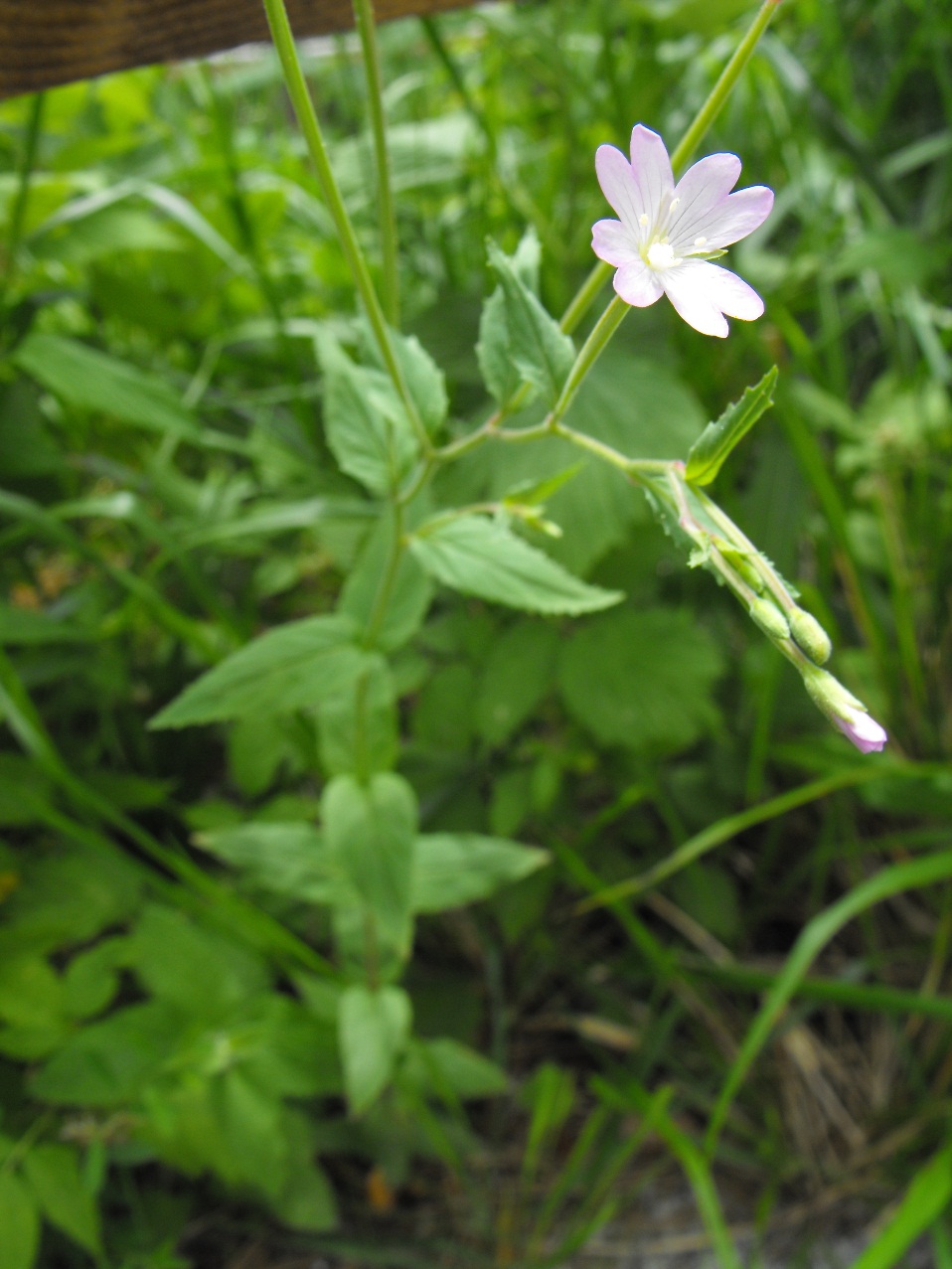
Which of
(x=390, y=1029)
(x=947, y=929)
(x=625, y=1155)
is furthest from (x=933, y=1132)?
(x=390, y=1029)

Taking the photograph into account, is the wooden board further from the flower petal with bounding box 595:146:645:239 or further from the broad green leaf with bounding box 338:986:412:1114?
the broad green leaf with bounding box 338:986:412:1114

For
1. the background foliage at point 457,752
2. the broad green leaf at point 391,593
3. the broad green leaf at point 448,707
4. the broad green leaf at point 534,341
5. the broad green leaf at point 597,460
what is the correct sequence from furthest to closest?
the broad green leaf at point 448,707 → the broad green leaf at point 597,460 → the background foliage at point 457,752 → the broad green leaf at point 391,593 → the broad green leaf at point 534,341

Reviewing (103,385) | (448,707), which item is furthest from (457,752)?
(103,385)

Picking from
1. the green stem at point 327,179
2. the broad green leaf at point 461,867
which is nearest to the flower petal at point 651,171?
the green stem at point 327,179

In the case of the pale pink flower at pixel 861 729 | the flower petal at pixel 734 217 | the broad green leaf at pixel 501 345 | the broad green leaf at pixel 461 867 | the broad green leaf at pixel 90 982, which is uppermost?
the flower petal at pixel 734 217

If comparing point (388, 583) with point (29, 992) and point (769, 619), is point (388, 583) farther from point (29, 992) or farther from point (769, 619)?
point (29, 992)

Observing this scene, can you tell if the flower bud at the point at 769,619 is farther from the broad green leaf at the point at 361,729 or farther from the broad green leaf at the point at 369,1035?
the broad green leaf at the point at 369,1035
